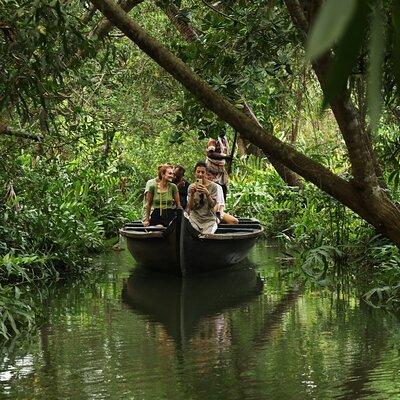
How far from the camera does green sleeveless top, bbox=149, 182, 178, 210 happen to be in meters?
10.3

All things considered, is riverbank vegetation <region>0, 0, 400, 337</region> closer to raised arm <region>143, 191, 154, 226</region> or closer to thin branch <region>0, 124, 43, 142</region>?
thin branch <region>0, 124, 43, 142</region>

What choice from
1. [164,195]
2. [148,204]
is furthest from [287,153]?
[148,204]

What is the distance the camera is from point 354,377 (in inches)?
197

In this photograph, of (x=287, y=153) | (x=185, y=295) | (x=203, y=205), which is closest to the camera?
(x=287, y=153)

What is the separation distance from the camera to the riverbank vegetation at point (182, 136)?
2.80 meters

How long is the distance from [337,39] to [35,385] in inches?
185

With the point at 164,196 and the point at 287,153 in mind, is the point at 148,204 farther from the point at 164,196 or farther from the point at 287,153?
the point at 287,153

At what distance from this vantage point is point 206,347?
6.05m

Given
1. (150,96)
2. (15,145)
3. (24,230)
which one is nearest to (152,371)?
(15,145)

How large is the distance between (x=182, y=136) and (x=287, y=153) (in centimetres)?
742

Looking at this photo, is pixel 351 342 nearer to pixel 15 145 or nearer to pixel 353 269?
pixel 353 269

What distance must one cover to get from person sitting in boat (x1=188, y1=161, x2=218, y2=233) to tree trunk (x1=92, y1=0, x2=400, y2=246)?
7.25 meters

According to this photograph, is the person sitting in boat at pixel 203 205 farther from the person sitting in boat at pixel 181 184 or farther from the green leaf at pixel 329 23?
the green leaf at pixel 329 23

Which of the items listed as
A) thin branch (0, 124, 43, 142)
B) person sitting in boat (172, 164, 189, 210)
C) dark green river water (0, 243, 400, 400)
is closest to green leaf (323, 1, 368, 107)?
dark green river water (0, 243, 400, 400)
